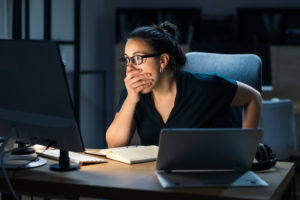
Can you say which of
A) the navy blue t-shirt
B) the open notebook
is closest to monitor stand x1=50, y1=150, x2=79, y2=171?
the open notebook

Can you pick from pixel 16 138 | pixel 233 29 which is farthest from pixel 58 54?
pixel 233 29

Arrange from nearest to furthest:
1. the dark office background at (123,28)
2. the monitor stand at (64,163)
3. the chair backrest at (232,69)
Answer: the monitor stand at (64,163)
the chair backrest at (232,69)
the dark office background at (123,28)

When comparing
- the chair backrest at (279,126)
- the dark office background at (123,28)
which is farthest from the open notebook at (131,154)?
the dark office background at (123,28)

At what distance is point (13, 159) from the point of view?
4.97ft

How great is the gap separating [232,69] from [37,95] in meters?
1.02

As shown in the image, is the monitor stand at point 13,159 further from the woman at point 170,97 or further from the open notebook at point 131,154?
the woman at point 170,97

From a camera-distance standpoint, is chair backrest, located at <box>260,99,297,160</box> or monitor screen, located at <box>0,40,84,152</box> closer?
monitor screen, located at <box>0,40,84,152</box>

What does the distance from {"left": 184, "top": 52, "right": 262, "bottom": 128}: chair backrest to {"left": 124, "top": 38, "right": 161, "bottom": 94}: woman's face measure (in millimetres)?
346

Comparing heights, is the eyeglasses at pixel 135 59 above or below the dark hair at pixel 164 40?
below

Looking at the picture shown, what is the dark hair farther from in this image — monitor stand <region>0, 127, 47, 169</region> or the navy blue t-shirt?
monitor stand <region>0, 127, 47, 169</region>

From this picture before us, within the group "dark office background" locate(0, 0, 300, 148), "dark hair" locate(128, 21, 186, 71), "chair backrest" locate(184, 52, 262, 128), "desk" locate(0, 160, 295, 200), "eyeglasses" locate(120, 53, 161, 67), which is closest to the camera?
"desk" locate(0, 160, 295, 200)

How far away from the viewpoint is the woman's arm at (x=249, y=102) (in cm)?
185

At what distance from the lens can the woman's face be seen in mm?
1718

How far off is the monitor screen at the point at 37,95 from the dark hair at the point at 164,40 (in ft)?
1.97
